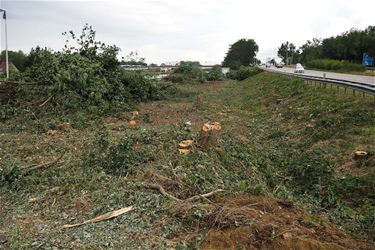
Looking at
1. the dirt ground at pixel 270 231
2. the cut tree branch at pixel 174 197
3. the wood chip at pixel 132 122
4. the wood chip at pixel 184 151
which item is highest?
the wood chip at pixel 132 122

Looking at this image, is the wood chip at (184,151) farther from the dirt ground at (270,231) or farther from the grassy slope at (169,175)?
the dirt ground at (270,231)

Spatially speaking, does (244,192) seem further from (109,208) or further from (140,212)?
(109,208)

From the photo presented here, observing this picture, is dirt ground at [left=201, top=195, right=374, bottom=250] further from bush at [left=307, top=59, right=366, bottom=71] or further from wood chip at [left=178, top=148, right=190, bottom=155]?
bush at [left=307, top=59, right=366, bottom=71]

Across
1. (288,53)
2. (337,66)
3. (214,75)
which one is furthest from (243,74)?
(288,53)

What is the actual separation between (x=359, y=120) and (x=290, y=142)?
70.5 inches

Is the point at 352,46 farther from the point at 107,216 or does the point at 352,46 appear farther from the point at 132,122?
the point at 107,216

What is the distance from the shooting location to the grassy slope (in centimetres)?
470

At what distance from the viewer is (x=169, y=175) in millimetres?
6410

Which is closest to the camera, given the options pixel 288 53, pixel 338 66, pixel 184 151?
pixel 184 151

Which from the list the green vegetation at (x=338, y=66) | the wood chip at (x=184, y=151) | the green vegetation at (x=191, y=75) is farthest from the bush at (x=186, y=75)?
the wood chip at (x=184, y=151)

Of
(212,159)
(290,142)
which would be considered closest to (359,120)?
(290,142)

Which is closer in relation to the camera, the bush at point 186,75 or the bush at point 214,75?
the bush at point 186,75

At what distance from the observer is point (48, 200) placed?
18.6 ft

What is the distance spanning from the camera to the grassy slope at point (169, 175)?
4695 mm
